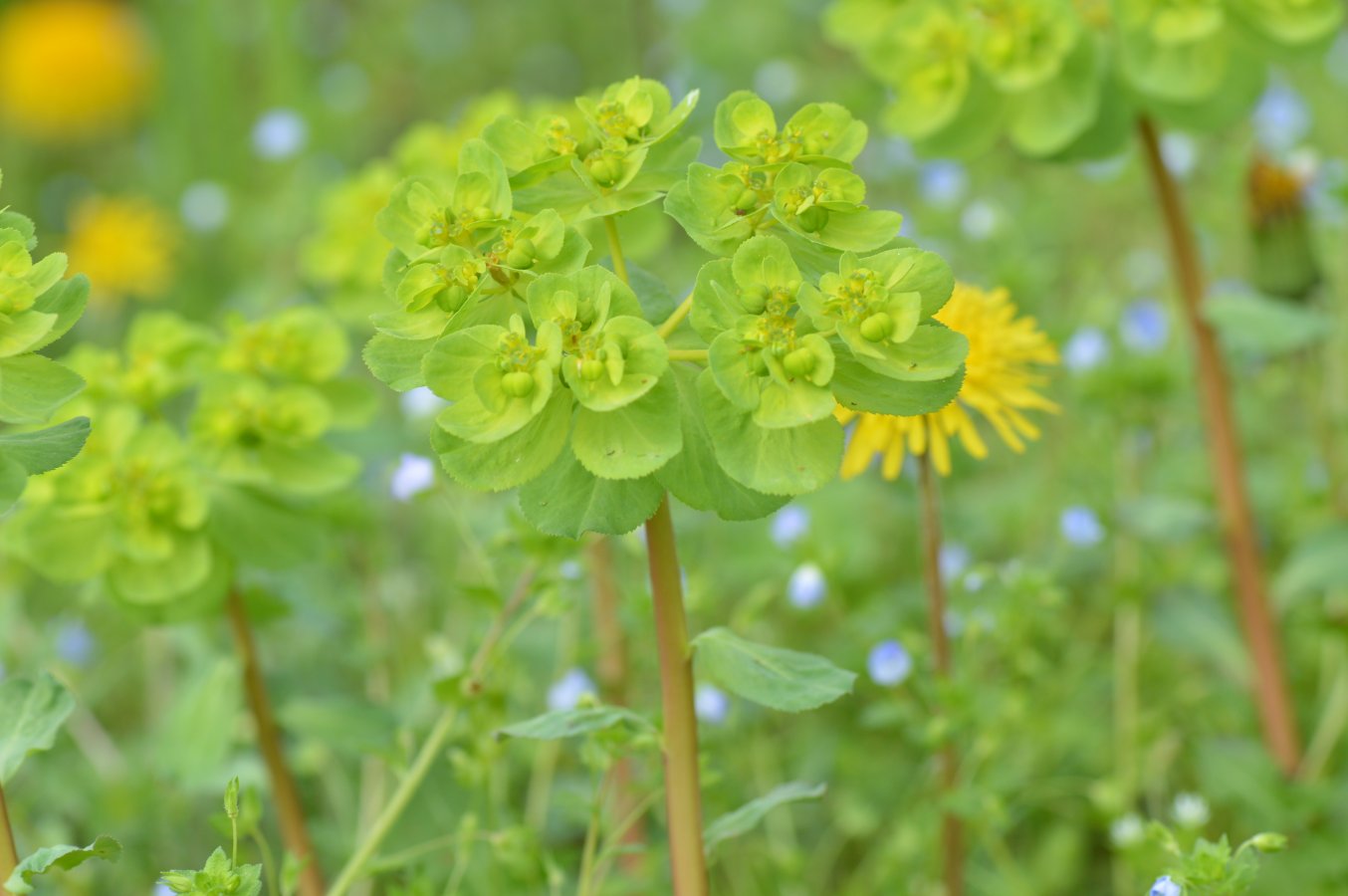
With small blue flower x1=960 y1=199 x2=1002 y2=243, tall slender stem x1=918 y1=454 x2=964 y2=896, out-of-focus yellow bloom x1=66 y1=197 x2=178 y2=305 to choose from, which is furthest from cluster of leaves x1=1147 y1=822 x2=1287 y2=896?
out-of-focus yellow bloom x1=66 y1=197 x2=178 y2=305

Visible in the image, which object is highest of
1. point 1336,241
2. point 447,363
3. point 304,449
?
point 447,363

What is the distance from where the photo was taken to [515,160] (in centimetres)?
104

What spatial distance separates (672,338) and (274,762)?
0.69 metres

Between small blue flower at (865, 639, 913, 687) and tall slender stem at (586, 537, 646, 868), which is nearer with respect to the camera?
small blue flower at (865, 639, 913, 687)

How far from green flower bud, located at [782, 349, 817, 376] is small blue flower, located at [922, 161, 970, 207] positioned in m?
1.62

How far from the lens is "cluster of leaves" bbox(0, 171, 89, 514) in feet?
3.08

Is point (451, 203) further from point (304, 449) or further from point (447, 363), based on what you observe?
point (304, 449)

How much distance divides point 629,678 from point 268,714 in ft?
1.43

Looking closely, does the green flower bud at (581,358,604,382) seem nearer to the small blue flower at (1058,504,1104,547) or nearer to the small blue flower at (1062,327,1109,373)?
the small blue flower at (1058,504,1104,547)

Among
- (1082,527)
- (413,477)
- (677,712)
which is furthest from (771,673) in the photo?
(1082,527)

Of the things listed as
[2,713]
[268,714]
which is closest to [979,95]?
[268,714]

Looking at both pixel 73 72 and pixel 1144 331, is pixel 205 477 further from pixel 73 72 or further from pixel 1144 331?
pixel 73 72

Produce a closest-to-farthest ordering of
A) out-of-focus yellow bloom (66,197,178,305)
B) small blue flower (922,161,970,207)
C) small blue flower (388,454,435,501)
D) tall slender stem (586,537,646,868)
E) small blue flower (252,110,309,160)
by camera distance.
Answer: small blue flower (388,454,435,501) < tall slender stem (586,537,646,868) < small blue flower (922,161,970,207) < small blue flower (252,110,309,160) < out-of-focus yellow bloom (66,197,178,305)

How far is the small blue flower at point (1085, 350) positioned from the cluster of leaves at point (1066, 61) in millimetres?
346
